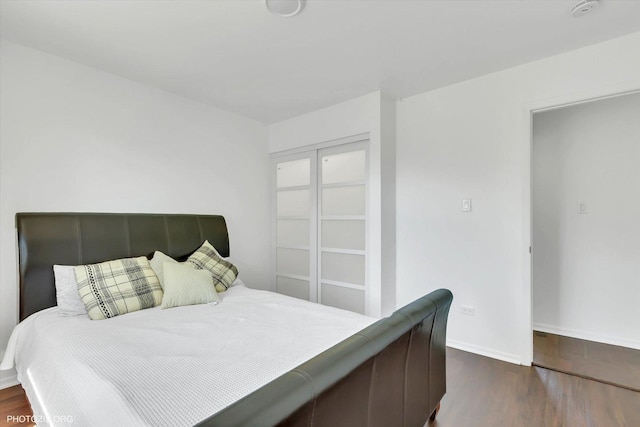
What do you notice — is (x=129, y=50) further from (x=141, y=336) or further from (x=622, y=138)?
(x=622, y=138)

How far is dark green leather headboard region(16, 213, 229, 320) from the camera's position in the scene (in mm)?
2094

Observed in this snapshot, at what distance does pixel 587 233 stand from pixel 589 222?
110 mm

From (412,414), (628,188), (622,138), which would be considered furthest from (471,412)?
(622,138)

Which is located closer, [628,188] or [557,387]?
[557,387]

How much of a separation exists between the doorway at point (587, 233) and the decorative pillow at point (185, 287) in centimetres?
271

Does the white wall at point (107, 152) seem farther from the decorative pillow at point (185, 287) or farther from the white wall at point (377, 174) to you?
the white wall at point (377, 174)

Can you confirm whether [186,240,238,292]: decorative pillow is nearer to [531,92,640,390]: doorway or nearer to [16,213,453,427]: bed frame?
[16,213,453,427]: bed frame

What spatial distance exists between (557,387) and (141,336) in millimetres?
2721

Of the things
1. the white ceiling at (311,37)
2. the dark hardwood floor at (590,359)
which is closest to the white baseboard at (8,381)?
the white ceiling at (311,37)

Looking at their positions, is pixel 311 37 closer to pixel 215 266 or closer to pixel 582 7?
pixel 582 7

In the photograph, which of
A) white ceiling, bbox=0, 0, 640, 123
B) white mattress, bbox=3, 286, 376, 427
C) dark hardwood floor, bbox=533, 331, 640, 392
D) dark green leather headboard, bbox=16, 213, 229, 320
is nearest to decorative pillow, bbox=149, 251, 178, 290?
dark green leather headboard, bbox=16, 213, 229, 320

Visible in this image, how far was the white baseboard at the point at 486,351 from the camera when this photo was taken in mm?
2508

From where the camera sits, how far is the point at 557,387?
214 cm

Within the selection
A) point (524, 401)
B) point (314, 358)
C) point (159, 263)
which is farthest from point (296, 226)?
point (314, 358)
